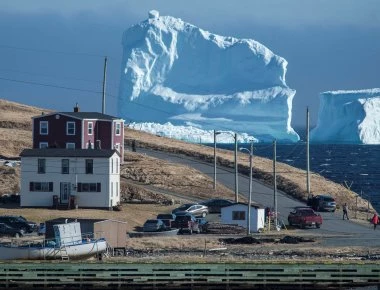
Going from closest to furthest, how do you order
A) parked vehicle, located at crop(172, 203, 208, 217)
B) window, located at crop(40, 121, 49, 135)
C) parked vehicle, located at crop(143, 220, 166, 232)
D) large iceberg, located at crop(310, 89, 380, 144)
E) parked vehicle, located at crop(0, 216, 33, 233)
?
parked vehicle, located at crop(0, 216, 33, 233) → parked vehicle, located at crop(143, 220, 166, 232) → parked vehicle, located at crop(172, 203, 208, 217) → window, located at crop(40, 121, 49, 135) → large iceberg, located at crop(310, 89, 380, 144)

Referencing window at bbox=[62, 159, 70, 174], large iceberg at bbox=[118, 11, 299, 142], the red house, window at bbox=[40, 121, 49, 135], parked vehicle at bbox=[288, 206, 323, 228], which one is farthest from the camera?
large iceberg at bbox=[118, 11, 299, 142]

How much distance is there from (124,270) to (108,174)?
26690mm

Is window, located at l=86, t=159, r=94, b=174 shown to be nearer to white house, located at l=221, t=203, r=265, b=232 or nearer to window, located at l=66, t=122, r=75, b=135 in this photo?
white house, located at l=221, t=203, r=265, b=232

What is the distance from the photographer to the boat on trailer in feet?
124

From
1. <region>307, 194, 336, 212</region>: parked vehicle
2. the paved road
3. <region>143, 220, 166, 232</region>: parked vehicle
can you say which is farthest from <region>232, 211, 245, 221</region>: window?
<region>307, 194, 336, 212</region>: parked vehicle

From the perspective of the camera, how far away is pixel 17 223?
163ft

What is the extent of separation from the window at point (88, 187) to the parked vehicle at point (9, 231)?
10.1 m

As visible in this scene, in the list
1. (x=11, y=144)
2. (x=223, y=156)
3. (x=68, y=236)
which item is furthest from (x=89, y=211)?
(x=223, y=156)

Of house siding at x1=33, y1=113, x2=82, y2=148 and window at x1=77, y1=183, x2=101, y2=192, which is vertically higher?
house siding at x1=33, y1=113, x2=82, y2=148

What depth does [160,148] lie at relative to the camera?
86625mm

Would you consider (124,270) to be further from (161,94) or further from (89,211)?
(161,94)

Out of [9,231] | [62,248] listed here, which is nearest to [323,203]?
[9,231]

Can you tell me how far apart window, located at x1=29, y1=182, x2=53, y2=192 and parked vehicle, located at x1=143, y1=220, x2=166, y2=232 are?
9.54 meters

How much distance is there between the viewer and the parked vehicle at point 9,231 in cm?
4853
